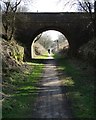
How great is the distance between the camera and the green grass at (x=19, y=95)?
12.5 metres

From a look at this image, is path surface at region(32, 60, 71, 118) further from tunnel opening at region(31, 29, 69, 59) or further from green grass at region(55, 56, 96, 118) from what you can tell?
tunnel opening at region(31, 29, 69, 59)

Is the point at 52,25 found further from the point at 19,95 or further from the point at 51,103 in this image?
the point at 51,103

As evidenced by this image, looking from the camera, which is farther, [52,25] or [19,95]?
[52,25]

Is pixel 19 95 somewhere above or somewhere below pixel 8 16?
below

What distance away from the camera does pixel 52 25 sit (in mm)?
39094

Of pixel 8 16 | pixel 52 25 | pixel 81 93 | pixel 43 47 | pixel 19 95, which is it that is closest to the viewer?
pixel 19 95

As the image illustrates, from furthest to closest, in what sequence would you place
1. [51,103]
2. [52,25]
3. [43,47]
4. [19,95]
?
[43,47]
[52,25]
[19,95]
[51,103]

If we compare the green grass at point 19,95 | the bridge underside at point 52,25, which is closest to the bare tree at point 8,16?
the bridge underside at point 52,25

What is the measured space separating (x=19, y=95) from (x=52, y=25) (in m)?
24.3

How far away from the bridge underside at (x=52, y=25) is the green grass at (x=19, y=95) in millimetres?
17516

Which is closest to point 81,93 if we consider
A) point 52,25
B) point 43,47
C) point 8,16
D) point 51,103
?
point 51,103

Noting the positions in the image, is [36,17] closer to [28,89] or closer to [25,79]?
[25,79]

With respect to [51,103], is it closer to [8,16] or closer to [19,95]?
[19,95]

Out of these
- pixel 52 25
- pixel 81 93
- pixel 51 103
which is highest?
pixel 52 25
